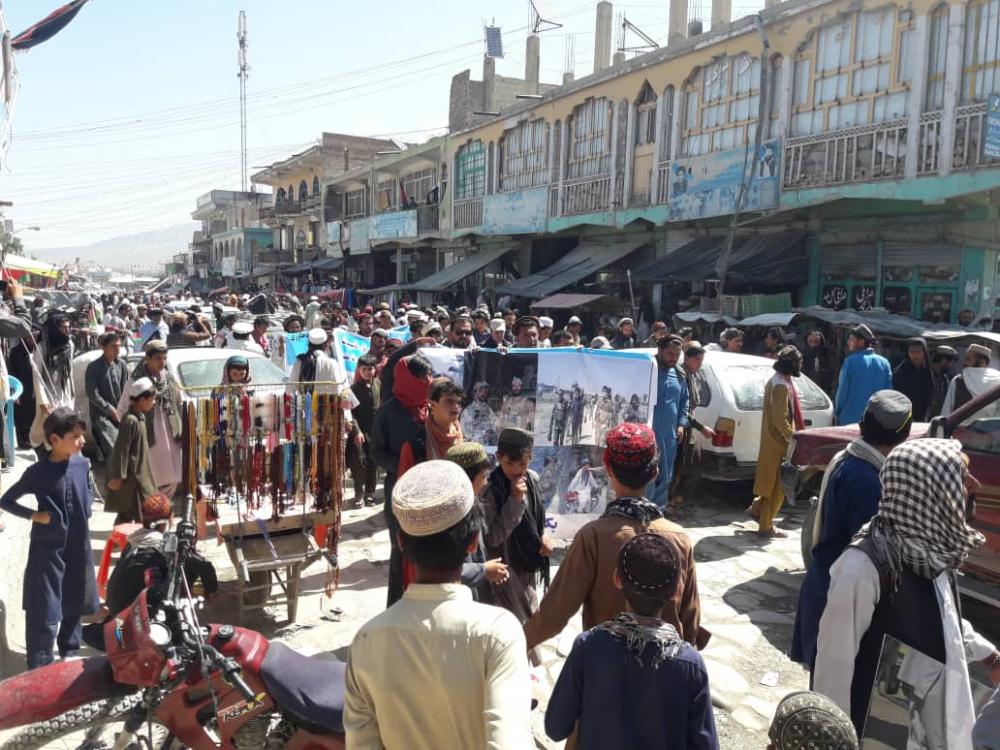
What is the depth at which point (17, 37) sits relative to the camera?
24.7ft

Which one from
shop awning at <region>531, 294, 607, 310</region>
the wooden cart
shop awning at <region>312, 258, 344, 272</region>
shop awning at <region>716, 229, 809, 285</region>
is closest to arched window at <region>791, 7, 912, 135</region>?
shop awning at <region>716, 229, 809, 285</region>

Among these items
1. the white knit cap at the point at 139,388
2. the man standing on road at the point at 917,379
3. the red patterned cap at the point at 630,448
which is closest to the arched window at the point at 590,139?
the man standing on road at the point at 917,379

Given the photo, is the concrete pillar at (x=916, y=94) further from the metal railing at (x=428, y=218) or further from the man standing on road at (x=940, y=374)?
the metal railing at (x=428, y=218)

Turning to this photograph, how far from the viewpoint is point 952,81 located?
470 inches

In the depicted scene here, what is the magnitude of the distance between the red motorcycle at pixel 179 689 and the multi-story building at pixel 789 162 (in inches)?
480

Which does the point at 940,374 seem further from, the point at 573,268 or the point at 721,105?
the point at 573,268

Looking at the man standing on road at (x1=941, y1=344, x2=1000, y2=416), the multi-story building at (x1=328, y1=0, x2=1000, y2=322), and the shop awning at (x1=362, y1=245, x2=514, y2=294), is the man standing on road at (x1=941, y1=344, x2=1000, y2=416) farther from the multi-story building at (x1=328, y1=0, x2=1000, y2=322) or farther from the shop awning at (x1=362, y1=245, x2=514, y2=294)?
the shop awning at (x1=362, y1=245, x2=514, y2=294)

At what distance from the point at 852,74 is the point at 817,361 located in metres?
5.28

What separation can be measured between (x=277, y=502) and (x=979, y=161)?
37.7ft

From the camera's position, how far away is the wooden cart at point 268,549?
4.77 m

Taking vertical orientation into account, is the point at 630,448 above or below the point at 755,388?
above

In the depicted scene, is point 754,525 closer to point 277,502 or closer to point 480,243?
point 277,502

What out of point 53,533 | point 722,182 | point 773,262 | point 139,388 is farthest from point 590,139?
point 53,533

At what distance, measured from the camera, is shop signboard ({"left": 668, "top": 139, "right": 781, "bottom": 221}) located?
48.8 feet
